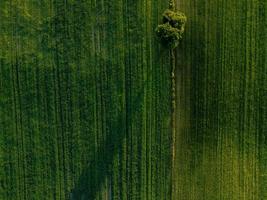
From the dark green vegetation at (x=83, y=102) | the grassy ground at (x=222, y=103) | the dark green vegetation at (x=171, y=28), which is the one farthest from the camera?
the grassy ground at (x=222, y=103)

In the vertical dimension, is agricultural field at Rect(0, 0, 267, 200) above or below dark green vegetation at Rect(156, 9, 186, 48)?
below

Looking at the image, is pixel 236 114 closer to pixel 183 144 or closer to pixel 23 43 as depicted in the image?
pixel 183 144

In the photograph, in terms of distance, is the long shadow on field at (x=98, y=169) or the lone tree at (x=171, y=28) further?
the long shadow on field at (x=98, y=169)

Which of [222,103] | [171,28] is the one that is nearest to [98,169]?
[222,103]

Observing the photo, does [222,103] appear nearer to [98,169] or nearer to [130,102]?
[130,102]

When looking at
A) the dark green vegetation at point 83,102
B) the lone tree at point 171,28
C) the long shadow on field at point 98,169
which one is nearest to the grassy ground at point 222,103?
the dark green vegetation at point 83,102

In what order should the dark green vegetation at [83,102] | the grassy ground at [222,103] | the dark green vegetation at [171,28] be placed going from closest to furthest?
the dark green vegetation at [171,28] < the dark green vegetation at [83,102] < the grassy ground at [222,103]

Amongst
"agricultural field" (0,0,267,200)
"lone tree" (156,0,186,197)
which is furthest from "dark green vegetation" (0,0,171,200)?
"lone tree" (156,0,186,197)

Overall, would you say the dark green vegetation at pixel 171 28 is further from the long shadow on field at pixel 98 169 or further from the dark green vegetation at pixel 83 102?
the long shadow on field at pixel 98 169

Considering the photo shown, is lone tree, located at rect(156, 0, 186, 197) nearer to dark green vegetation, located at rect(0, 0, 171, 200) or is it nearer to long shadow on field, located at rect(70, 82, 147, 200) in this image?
dark green vegetation, located at rect(0, 0, 171, 200)

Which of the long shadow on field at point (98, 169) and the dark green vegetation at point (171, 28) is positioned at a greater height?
the dark green vegetation at point (171, 28)
